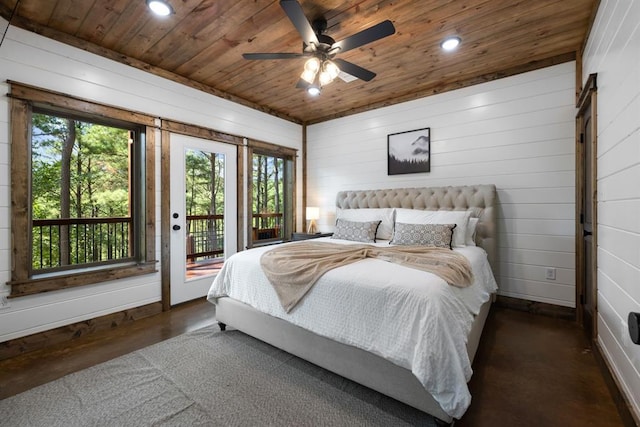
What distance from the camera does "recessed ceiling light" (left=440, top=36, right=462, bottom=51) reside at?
261cm

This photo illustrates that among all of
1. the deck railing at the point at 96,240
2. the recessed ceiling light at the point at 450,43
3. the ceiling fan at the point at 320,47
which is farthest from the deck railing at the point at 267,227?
the recessed ceiling light at the point at 450,43

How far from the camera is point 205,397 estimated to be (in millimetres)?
1723

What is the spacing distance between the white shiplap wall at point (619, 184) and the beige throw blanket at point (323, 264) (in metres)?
0.79

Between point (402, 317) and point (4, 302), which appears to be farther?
point (4, 302)

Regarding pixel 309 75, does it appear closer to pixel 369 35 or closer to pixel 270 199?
pixel 369 35

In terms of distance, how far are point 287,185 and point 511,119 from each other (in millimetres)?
3325

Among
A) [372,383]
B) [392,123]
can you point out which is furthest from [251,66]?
[372,383]

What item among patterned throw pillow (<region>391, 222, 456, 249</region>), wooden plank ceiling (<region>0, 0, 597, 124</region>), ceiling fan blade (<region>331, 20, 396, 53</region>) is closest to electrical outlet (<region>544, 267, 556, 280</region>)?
patterned throw pillow (<region>391, 222, 456, 249</region>)

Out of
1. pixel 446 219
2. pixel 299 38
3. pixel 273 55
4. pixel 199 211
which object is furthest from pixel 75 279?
pixel 446 219

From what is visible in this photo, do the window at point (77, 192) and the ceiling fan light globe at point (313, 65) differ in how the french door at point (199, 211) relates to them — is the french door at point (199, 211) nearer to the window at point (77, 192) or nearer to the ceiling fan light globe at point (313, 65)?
the window at point (77, 192)

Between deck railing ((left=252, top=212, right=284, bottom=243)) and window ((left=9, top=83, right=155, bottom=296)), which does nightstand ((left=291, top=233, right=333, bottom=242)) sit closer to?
deck railing ((left=252, top=212, right=284, bottom=243))

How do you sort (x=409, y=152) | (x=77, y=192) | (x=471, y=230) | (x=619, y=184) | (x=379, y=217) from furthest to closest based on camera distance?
(x=409, y=152)
(x=379, y=217)
(x=471, y=230)
(x=77, y=192)
(x=619, y=184)

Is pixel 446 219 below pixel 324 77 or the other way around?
below

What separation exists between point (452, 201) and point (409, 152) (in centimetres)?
94
